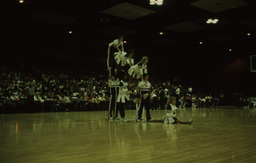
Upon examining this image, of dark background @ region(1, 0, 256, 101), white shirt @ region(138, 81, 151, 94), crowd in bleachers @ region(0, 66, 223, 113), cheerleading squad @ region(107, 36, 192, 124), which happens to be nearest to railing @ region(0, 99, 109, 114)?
crowd in bleachers @ region(0, 66, 223, 113)

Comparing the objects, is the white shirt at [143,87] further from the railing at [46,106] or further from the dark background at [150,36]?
the railing at [46,106]

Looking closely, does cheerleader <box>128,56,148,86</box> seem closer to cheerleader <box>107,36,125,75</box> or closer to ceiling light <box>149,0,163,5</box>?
cheerleader <box>107,36,125,75</box>

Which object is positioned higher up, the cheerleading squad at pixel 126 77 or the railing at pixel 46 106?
the cheerleading squad at pixel 126 77

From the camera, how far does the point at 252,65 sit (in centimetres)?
2180

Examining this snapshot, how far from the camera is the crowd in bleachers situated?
39.4 ft

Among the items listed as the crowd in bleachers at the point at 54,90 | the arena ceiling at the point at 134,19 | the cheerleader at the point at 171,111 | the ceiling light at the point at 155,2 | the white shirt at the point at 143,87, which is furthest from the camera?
the crowd in bleachers at the point at 54,90

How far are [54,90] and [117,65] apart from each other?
Answer: 789cm

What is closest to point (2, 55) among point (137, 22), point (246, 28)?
point (137, 22)

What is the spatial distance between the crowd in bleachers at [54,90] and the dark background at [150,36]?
1177mm

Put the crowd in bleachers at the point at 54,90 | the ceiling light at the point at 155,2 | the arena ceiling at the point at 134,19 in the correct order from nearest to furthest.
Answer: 1. the ceiling light at the point at 155,2
2. the arena ceiling at the point at 134,19
3. the crowd in bleachers at the point at 54,90

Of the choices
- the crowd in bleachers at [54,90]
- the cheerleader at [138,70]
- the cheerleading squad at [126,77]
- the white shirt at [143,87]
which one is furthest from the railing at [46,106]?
the white shirt at [143,87]

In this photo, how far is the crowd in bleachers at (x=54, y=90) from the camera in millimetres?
12000

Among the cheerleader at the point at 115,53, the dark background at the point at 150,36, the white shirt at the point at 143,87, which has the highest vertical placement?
the dark background at the point at 150,36

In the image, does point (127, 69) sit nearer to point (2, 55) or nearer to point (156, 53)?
point (2, 55)
